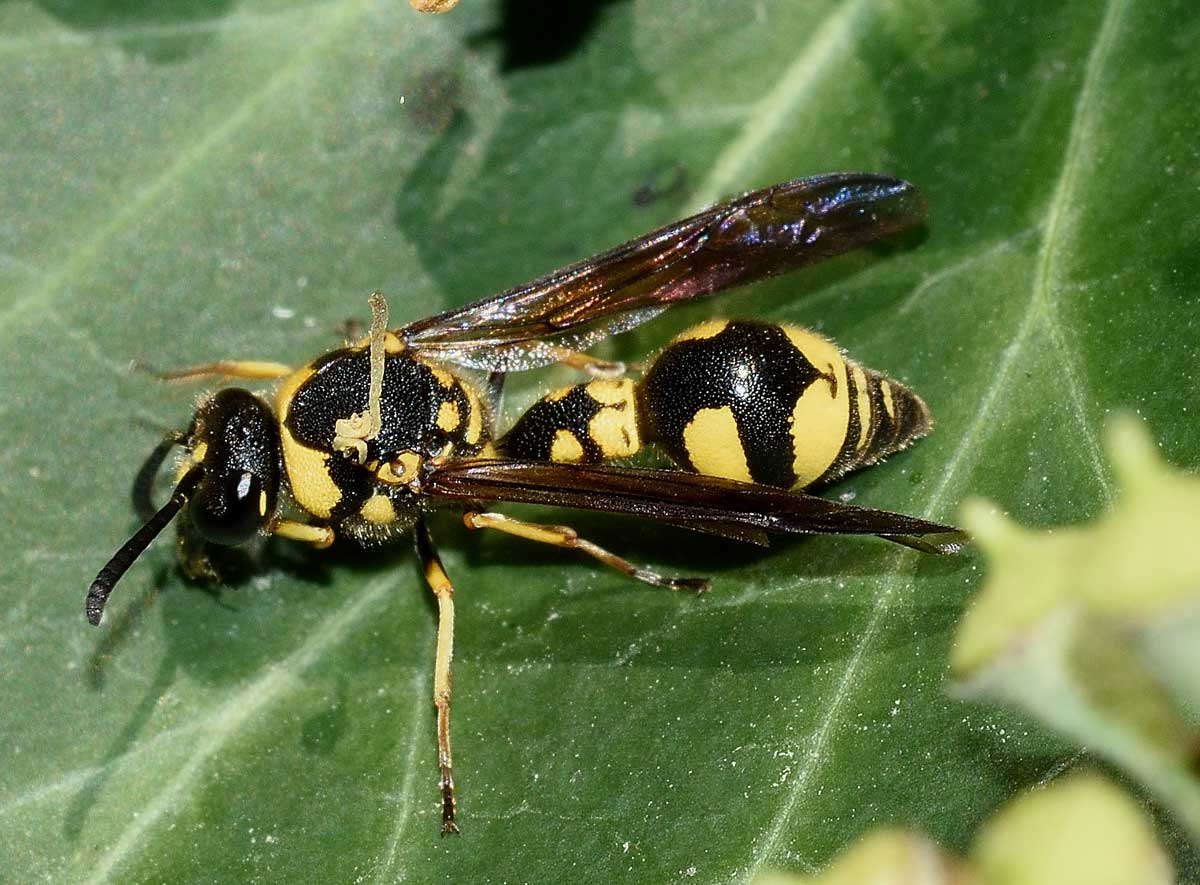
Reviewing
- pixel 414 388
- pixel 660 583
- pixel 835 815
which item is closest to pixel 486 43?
pixel 414 388

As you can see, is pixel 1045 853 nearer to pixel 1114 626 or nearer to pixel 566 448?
pixel 1114 626

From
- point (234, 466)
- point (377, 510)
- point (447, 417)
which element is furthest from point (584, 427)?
point (234, 466)

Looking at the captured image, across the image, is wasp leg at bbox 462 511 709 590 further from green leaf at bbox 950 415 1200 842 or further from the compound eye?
green leaf at bbox 950 415 1200 842

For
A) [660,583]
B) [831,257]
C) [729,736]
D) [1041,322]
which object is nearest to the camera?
[729,736]

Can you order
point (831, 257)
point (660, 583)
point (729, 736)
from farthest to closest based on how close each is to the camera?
point (831, 257), point (660, 583), point (729, 736)

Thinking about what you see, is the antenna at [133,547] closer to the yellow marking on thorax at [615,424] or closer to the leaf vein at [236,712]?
the leaf vein at [236,712]

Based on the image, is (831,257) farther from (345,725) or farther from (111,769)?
(111,769)

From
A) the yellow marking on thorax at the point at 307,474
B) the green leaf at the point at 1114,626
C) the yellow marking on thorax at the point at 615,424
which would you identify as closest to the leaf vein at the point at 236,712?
the yellow marking on thorax at the point at 307,474
